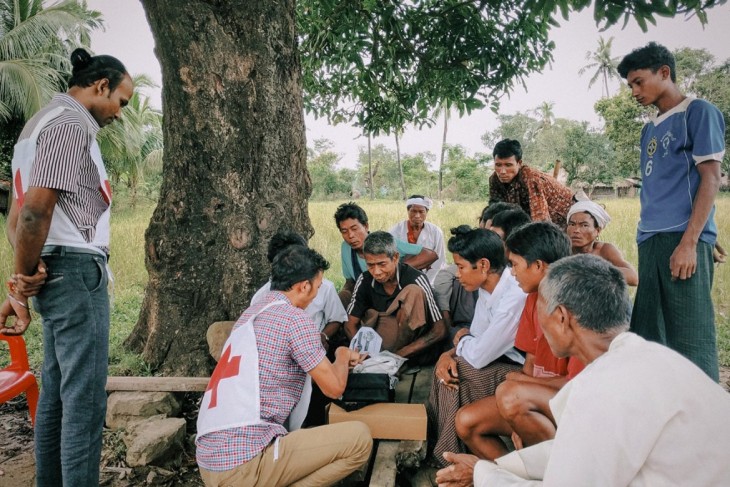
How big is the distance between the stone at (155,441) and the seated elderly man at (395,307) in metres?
1.39

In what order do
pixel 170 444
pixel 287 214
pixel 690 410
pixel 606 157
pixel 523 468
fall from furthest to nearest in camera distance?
pixel 606 157 < pixel 287 214 < pixel 170 444 < pixel 523 468 < pixel 690 410

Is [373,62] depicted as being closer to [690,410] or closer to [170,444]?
[170,444]

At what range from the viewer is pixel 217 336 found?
358 centimetres

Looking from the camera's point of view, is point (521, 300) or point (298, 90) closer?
point (521, 300)

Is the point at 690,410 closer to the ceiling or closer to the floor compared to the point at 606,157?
closer to the floor

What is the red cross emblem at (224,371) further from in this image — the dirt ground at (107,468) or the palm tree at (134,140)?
the palm tree at (134,140)

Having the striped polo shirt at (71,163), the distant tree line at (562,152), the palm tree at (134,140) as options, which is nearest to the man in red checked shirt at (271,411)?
the striped polo shirt at (71,163)

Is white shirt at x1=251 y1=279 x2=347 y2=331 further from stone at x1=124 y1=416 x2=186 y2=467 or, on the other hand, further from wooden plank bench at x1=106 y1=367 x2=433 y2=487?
stone at x1=124 y1=416 x2=186 y2=467

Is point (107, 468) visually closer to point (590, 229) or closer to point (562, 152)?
point (590, 229)

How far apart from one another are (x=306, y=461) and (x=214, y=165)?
7.67 feet

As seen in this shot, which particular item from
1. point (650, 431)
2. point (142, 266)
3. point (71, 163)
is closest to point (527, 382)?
point (650, 431)

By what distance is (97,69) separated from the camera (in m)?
2.20

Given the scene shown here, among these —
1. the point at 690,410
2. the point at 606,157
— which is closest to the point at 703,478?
the point at 690,410

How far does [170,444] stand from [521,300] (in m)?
2.23
